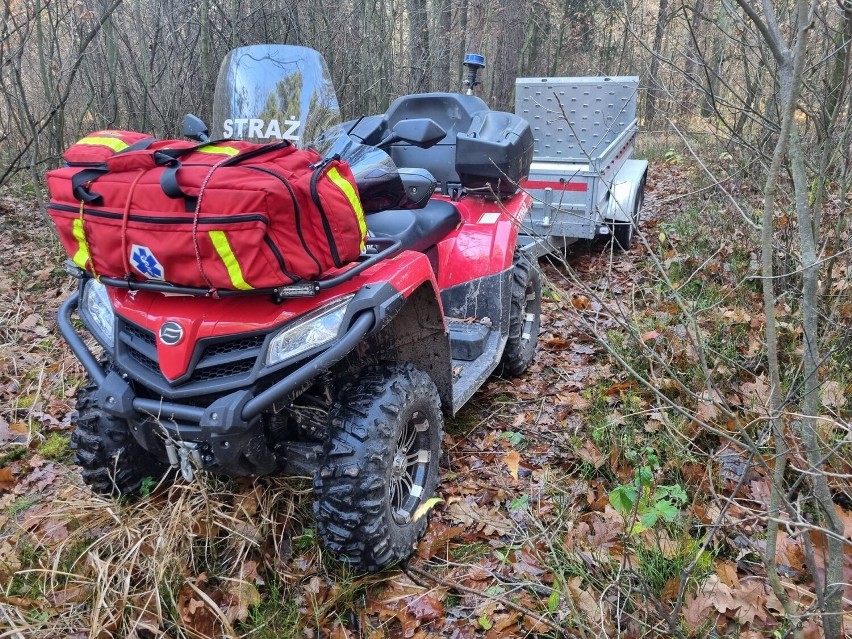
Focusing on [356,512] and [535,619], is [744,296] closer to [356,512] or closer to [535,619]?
[535,619]

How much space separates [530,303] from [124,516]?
8.94 feet

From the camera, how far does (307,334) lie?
2129mm

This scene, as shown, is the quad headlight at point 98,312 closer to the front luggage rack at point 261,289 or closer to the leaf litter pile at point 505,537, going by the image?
the front luggage rack at point 261,289

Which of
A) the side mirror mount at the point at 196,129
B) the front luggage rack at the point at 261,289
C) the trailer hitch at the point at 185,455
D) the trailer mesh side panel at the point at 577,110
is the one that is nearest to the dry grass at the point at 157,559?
the trailer hitch at the point at 185,455

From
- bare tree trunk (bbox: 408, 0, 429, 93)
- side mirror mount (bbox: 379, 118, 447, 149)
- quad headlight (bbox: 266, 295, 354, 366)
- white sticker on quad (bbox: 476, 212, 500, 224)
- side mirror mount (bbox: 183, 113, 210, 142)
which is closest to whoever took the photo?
quad headlight (bbox: 266, 295, 354, 366)

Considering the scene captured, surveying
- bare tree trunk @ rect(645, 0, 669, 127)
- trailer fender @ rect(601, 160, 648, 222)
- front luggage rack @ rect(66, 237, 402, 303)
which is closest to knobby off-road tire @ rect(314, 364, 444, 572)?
front luggage rack @ rect(66, 237, 402, 303)

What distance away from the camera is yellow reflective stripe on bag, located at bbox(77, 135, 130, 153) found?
2301 millimetres

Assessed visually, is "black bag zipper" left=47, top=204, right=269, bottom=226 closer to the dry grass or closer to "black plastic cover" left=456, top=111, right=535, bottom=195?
the dry grass

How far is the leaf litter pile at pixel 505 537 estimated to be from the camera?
216cm

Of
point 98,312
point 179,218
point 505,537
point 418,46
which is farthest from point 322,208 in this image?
point 418,46

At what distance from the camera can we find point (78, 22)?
20.5ft

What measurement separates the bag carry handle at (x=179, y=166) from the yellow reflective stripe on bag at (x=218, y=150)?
0.03 m

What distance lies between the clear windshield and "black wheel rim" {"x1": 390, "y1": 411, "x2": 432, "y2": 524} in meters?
1.56

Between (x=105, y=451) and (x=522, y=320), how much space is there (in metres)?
2.42
